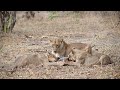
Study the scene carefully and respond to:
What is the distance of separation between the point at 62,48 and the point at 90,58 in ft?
1.76

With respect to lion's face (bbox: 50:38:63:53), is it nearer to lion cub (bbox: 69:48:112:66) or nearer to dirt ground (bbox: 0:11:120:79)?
dirt ground (bbox: 0:11:120:79)

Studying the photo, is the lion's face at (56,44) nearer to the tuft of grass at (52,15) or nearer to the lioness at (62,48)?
the lioness at (62,48)

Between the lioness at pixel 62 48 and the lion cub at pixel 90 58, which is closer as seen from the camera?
the lion cub at pixel 90 58

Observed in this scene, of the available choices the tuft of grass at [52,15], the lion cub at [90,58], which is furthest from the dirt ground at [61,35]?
the lion cub at [90,58]

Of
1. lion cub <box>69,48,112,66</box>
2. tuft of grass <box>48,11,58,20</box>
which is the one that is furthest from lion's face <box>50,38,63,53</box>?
tuft of grass <box>48,11,58,20</box>

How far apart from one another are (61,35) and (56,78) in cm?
95

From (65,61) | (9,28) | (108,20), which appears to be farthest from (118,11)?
(9,28)

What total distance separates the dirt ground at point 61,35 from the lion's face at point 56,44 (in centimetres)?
8

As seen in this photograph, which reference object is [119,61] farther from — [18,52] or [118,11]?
[18,52]

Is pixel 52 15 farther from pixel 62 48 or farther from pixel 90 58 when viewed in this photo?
pixel 90 58

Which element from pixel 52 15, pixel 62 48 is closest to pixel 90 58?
pixel 62 48

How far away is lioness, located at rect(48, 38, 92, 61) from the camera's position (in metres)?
11.5

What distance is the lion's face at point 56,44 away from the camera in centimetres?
1152

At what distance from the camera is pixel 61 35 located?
11562 millimetres
